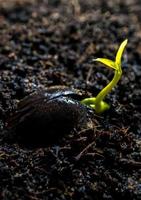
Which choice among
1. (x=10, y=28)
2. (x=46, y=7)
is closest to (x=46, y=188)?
(x=10, y=28)

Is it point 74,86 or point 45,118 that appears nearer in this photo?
point 45,118

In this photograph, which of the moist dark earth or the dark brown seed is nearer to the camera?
the moist dark earth

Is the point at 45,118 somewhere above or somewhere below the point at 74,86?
below

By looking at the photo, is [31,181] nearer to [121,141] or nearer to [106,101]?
[121,141]

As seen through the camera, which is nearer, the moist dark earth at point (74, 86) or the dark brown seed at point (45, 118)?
the moist dark earth at point (74, 86)
